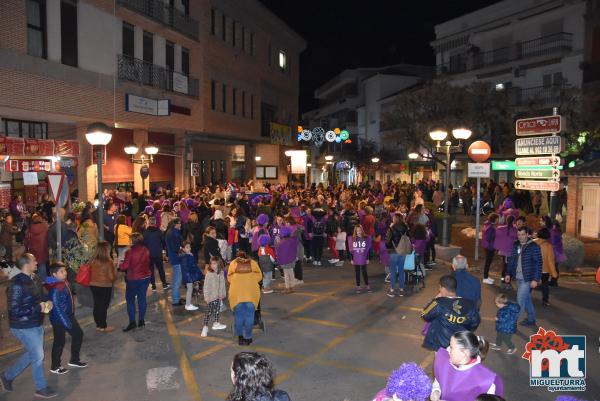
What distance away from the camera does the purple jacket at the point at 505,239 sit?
1195 centimetres

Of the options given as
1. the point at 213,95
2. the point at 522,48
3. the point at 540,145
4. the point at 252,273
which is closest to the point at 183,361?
the point at 252,273

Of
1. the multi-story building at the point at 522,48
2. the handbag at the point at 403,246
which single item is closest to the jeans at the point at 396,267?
the handbag at the point at 403,246

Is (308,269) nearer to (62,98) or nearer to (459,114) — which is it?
(62,98)

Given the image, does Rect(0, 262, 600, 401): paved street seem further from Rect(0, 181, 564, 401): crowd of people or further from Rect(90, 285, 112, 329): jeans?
Rect(0, 181, 564, 401): crowd of people

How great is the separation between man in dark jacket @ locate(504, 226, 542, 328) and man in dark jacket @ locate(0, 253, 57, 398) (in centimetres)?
735

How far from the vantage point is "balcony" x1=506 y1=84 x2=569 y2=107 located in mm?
33688

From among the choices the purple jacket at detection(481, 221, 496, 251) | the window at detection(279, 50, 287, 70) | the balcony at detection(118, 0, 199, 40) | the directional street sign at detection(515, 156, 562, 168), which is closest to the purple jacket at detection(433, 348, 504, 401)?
the purple jacket at detection(481, 221, 496, 251)

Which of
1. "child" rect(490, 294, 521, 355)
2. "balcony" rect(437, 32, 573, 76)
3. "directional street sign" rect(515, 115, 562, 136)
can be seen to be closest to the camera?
"child" rect(490, 294, 521, 355)

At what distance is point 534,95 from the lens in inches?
1419

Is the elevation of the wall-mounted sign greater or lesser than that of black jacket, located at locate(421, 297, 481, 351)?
greater

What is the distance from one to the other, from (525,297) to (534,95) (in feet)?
103

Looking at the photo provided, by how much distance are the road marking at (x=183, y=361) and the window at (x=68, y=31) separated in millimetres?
12872

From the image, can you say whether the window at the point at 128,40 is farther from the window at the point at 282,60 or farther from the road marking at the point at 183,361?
the window at the point at 282,60

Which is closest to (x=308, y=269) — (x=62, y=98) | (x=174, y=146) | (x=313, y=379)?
(x=313, y=379)
